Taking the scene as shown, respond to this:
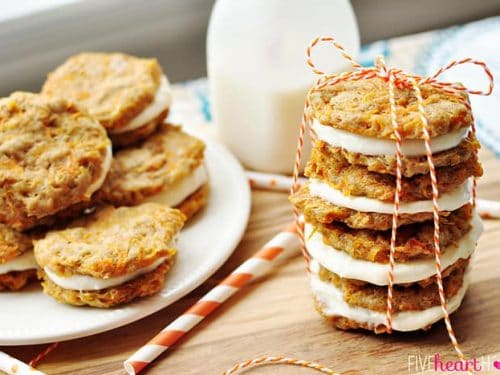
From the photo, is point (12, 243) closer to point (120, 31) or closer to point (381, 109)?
point (381, 109)

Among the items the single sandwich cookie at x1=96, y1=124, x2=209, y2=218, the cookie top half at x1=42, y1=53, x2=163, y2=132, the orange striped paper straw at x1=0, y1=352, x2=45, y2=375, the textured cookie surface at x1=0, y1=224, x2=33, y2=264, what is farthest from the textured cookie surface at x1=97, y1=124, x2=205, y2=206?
the orange striped paper straw at x1=0, y1=352, x2=45, y2=375

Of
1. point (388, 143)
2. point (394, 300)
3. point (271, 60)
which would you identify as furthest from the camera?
point (271, 60)

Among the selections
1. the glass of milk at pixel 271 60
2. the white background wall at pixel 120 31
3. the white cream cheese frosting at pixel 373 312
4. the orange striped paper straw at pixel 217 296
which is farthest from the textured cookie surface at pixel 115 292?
the white background wall at pixel 120 31

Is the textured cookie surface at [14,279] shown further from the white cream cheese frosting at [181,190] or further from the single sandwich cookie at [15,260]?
the white cream cheese frosting at [181,190]

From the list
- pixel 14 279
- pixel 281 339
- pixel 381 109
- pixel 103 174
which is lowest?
pixel 281 339

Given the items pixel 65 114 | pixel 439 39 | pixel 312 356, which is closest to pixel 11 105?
pixel 65 114

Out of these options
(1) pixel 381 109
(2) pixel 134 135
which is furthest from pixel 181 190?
(1) pixel 381 109

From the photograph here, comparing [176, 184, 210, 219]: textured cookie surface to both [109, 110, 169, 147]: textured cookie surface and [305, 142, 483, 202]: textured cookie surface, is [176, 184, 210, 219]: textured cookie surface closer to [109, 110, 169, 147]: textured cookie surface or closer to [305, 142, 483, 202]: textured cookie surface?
[109, 110, 169, 147]: textured cookie surface
